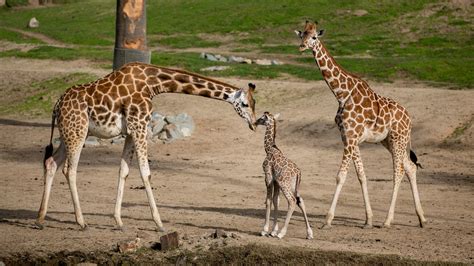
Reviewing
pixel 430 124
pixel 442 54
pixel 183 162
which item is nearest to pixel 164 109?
pixel 183 162

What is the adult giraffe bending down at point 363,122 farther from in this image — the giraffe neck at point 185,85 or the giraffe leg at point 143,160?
the giraffe leg at point 143,160

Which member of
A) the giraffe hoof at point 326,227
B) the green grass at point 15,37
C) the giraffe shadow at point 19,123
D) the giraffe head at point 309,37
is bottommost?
the green grass at point 15,37

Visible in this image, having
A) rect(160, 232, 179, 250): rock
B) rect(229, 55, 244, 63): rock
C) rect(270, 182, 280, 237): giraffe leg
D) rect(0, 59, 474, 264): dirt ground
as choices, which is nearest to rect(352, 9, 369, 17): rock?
rect(229, 55, 244, 63): rock

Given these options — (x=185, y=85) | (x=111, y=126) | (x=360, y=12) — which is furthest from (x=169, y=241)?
(x=360, y=12)

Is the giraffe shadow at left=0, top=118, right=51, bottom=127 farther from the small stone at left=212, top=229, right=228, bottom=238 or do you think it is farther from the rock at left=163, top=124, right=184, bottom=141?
the small stone at left=212, top=229, right=228, bottom=238

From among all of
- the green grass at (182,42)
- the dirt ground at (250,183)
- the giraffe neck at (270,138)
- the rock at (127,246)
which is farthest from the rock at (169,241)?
the green grass at (182,42)

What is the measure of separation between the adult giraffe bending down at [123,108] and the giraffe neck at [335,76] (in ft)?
5.42

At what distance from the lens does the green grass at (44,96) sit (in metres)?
25.6

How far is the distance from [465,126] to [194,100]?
6591 millimetres

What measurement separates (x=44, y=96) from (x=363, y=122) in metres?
14.4

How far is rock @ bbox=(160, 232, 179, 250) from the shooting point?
11558mm

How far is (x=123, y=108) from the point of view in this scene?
1266 cm

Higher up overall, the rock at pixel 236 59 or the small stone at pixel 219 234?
the small stone at pixel 219 234

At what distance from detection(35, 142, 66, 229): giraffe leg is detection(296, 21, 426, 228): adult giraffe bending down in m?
3.50
